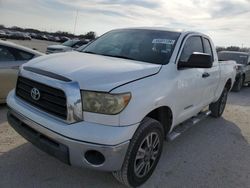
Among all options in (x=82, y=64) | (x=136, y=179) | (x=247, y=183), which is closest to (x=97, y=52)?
(x=82, y=64)

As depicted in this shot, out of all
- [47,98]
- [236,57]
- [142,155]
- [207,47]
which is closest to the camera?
[47,98]

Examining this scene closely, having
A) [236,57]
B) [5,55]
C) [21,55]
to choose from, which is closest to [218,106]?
[21,55]

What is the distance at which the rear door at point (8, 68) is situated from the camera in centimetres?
561

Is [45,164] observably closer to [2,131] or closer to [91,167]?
[91,167]

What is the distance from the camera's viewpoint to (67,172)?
3.57m

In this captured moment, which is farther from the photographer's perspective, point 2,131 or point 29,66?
point 2,131

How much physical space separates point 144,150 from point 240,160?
2.02 meters

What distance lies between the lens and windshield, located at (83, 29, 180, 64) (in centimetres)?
395

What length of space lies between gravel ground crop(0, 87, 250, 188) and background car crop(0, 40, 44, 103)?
0.48m

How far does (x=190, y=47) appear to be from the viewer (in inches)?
179

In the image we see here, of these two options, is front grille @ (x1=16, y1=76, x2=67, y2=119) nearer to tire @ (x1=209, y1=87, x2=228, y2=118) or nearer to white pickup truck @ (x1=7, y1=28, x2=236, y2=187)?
white pickup truck @ (x1=7, y1=28, x2=236, y2=187)

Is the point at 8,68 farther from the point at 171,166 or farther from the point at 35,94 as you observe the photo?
Result: the point at 171,166

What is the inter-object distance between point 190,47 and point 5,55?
3636 millimetres

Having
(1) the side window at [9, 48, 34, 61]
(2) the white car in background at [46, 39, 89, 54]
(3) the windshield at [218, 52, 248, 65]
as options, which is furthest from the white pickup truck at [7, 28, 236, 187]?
(2) the white car in background at [46, 39, 89, 54]
